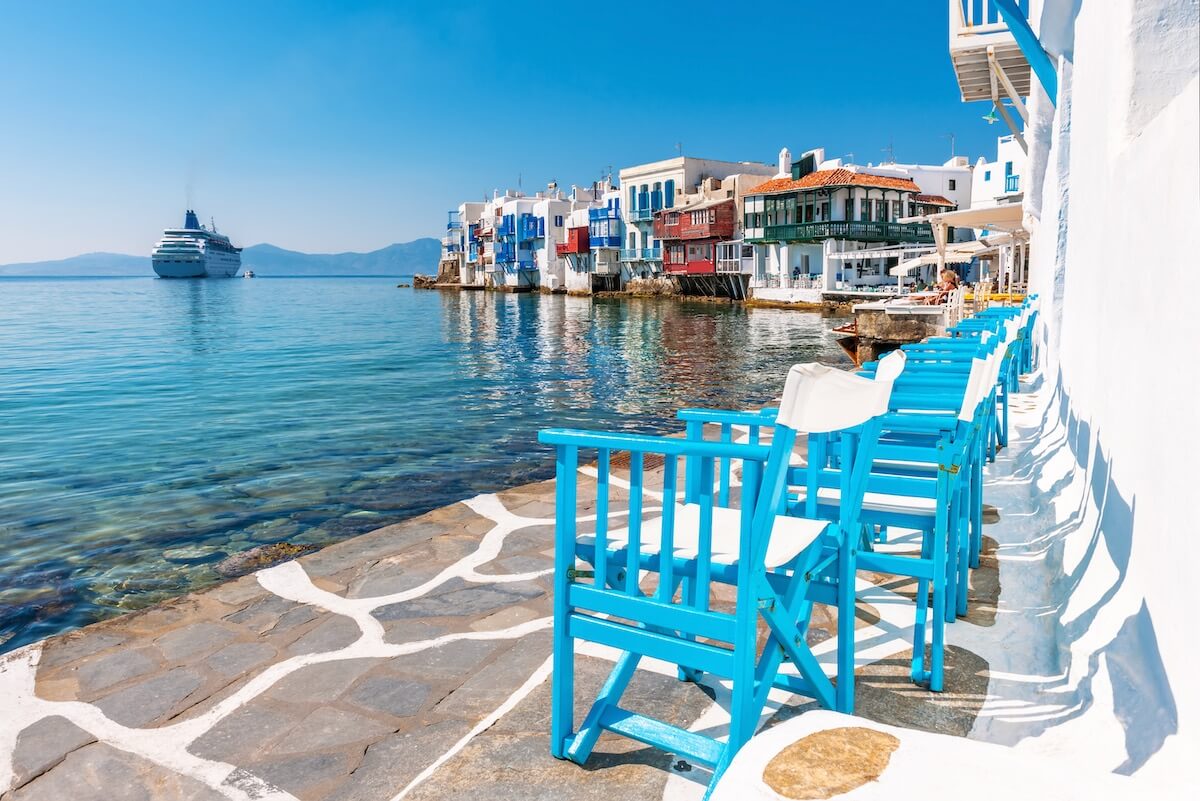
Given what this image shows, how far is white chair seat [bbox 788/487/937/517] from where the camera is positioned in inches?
125

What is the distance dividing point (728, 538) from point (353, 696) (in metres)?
1.70

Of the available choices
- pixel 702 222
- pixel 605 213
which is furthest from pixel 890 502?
pixel 605 213

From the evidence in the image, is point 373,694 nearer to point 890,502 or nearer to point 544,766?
point 544,766

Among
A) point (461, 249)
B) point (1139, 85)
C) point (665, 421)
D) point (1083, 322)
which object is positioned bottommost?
point (665, 421)

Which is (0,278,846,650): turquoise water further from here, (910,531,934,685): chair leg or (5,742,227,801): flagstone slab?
(910,531,934,685): chair leg

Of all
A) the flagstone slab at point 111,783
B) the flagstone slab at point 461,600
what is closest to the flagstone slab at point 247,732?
the flagstone slab at point 111,783

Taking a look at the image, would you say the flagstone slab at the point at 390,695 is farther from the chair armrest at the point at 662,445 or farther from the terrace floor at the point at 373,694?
the chair armrest at the point at 662,445

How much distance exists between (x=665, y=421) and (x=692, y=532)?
37.0 feet

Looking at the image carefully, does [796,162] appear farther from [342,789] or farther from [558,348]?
[342,789]

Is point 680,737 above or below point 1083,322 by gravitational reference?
below

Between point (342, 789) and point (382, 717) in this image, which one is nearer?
point (342, 789)

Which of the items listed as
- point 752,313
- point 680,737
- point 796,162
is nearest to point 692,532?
point 680,737

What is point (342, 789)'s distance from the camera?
8.43 feet

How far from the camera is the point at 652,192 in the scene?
6538 centimetres
